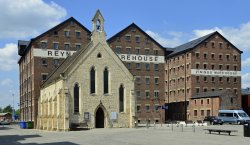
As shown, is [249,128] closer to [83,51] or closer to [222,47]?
[83,51]

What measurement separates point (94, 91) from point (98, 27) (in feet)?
30.2

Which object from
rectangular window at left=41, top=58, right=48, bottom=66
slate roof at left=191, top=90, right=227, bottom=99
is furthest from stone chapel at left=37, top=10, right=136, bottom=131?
slate roof at left=191, top=90, right=227, bottom=99

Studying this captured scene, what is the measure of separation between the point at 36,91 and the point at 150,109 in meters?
22.8

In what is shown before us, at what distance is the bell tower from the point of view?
2188 inches

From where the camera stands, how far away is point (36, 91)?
235 feet

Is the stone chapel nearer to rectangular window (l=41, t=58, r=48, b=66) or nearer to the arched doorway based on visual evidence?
the arched doorway

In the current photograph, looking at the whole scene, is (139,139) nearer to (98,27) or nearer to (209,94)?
(98,27)

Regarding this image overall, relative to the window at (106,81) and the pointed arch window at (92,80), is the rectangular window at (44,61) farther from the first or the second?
the window at (106,81)

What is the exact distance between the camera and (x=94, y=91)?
54281 millimetres

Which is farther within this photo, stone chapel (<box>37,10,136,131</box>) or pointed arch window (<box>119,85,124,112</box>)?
pointed arch window (<box>119,85,124,112</box>)

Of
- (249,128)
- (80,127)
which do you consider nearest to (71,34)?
(80,127)

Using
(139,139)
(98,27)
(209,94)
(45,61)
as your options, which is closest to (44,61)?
(45,61)

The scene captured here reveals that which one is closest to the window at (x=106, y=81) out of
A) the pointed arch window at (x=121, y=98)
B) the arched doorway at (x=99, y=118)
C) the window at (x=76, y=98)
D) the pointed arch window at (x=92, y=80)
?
the pointed arch window at (x=92, y=80)

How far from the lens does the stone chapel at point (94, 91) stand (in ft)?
171
